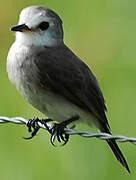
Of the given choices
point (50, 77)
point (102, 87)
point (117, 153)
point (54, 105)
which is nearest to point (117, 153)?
point (117, 153)

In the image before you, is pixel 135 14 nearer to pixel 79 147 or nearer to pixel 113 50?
pixel 113 50

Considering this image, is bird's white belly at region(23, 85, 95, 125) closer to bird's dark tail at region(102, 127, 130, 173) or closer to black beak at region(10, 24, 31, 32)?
bird's dark tail at region(102, 127, 130, 173)

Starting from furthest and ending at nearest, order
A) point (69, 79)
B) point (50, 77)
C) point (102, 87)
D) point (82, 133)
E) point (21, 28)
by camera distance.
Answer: point (102, 87)
point (69, 79)
point (50, 77)
point (21, 28)
point (82, 133)

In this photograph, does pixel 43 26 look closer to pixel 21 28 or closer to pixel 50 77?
pixel 21 28

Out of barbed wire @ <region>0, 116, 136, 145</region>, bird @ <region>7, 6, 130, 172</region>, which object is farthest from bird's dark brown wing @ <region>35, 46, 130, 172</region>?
barbed wire @ <region>0, 116, 136, 145</region>

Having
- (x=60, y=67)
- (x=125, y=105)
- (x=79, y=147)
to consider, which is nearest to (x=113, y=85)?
(x=125, y=105)
